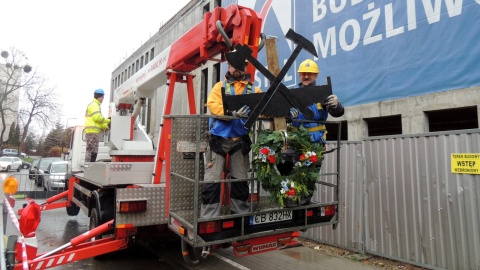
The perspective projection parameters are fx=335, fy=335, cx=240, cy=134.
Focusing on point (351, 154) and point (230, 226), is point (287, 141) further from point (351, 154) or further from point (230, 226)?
point (351, 154)

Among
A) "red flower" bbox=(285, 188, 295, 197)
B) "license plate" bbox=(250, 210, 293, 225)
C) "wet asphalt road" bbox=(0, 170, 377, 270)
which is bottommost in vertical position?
"wet asphalt road" bbox=(0, 170, 377, 270)

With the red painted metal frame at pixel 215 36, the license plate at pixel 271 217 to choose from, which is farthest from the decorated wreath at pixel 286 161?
the red painted metal frame at pixel 215 36

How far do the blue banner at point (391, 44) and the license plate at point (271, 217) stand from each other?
468cm

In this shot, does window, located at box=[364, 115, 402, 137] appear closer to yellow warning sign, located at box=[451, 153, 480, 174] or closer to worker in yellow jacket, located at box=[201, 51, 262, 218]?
yellow warning sign, located at box=[451, 153, 480, 174]

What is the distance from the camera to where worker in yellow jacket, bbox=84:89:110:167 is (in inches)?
283

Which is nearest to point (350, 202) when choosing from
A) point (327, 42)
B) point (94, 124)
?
point (327, 42)

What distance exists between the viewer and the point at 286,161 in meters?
3.55

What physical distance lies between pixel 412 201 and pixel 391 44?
364 centimetres

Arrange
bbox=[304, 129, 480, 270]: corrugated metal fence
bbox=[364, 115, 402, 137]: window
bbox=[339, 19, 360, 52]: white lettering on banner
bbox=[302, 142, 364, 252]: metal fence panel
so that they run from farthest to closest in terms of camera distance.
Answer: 1. bbox=[364, 115, 402, 137]: window
2. bbox=[339, 19, 360, 52]: white lettering on banner
3. bbox=[302, 142, 364, 252]: metal fence panel
4. bbox=[304, 129, 480, 270]: corrugated metal fence

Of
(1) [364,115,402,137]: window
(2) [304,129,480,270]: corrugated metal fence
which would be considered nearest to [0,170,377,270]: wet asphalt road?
(2) [304,129,480,270]: corrugated metal fence

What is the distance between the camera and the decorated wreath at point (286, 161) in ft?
10.8

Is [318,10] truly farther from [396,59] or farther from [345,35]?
[396,59]

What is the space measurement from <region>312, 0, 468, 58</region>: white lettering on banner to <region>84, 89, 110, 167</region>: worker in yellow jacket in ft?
18.9

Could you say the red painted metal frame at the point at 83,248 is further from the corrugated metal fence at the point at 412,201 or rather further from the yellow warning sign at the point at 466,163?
the yellow warning sign at the point at 466,163
